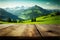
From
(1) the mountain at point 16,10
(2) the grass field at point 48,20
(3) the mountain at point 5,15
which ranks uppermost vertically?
(1) the mountain at point 16,10

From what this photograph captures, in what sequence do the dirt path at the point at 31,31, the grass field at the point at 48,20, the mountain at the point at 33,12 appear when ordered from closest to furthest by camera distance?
the dirt path at the point at 31,31
the grass field at the point at 48,20
the mountain at the point at 33,12

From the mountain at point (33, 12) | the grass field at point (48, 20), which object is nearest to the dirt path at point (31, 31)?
the grass field at point (48, 20)

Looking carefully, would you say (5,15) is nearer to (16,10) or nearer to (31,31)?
(16,10)

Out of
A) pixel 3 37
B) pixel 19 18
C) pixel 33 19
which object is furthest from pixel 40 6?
pixel 3 37

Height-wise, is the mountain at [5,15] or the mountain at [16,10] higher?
the mountain at [16,10]

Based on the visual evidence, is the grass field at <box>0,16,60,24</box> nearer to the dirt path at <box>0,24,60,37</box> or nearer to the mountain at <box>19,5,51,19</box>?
the mountain at <box>19,5,51,19</box>

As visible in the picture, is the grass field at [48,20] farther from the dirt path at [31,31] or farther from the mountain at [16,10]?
the dirt path at [31,31]

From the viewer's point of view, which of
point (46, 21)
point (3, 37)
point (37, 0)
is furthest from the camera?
point (37, 0)

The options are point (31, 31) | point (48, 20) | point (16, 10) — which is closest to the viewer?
point (31, 31)

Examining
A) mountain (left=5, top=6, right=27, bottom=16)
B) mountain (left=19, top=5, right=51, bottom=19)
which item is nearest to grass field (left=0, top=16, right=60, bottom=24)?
mountain (left=19, top=5, right=51, bottom=19)

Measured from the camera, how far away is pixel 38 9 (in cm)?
240

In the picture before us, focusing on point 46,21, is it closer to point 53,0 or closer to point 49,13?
point 49,13

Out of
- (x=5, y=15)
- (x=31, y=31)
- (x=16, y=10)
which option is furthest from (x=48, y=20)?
(x=31, y=31)

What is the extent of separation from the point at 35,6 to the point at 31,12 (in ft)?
0.38
